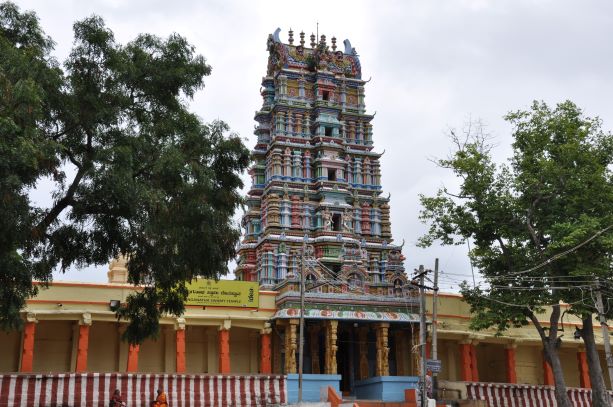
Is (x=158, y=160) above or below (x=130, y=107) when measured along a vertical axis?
below

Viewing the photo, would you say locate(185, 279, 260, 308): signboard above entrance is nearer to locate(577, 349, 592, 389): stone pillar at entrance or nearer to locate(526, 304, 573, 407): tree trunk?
locate(526, 304, 573, 407): tree trunk

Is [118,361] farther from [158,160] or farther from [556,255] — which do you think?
[556,255]

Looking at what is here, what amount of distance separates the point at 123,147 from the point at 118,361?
598 inches

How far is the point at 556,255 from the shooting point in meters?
23.8

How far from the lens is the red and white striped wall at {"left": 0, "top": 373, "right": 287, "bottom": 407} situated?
836 inches

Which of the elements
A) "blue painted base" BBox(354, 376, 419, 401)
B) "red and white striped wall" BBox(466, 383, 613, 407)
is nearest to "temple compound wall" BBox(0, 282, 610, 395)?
"blue painted base" BBox(354, 376, 419, 401)


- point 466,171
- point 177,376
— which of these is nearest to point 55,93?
point 177,376

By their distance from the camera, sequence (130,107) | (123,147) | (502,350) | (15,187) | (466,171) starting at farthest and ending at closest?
1. (502,350)
2. (466,171)
3. (130,107)
4. (123,147)
5. (15,187)

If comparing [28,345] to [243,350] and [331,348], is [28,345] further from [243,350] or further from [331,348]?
[331,348]

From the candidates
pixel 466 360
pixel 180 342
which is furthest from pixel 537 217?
pixel 180 342

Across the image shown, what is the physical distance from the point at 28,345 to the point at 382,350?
1354cm

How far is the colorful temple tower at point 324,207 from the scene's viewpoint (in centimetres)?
2925

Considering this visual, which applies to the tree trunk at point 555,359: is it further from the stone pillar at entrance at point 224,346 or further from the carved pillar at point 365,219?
the carved pillar at point 365,219

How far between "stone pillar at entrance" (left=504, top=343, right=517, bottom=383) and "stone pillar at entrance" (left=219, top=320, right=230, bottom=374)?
1292 centimetres
